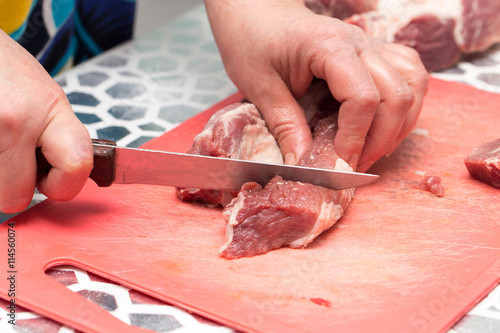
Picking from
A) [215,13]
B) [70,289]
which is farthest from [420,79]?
→ [70,289]

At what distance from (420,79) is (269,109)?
28.6 inches

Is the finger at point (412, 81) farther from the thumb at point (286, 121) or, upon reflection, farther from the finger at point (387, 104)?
the thumb at point (286, 121)

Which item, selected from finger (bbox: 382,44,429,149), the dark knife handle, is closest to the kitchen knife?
the dark knife handle

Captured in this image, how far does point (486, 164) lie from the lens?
256 cm

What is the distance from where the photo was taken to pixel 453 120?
321 cm

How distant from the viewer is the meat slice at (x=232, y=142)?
2410mm

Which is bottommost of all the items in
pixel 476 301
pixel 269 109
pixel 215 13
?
pixel 476 301

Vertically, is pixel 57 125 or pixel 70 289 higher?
pixel 57 125

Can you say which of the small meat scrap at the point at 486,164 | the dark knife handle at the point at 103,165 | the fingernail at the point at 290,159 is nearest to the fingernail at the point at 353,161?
the fingernail at the point at 290,159

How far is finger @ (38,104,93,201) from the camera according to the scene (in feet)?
6.68

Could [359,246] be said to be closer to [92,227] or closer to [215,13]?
[92,227]

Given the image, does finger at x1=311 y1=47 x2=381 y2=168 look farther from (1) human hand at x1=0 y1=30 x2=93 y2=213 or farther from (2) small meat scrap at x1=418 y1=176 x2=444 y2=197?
(1) human hand at x1=0 y1=30 x2=93 y2=213

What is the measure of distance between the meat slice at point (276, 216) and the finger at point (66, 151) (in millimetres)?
574

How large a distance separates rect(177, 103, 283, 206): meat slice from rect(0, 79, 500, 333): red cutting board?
0.27 feet
